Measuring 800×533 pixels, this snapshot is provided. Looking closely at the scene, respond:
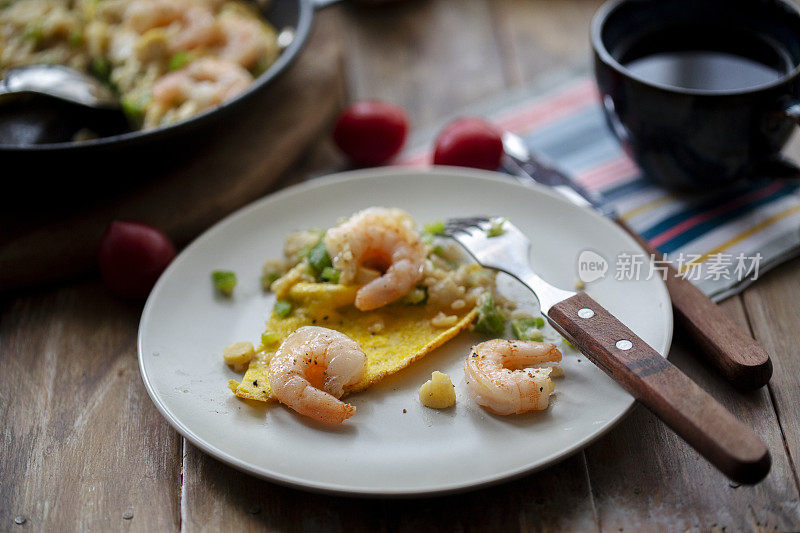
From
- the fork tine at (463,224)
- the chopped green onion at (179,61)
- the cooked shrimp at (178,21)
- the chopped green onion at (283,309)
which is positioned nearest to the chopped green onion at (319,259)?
Answer: the chopped green onion at (283,309)

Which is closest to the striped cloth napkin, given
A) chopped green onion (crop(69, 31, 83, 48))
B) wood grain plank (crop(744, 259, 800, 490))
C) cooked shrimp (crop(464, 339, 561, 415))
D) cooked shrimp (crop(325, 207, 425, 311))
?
wood grain plank (crop(744, 259, 800, 490))

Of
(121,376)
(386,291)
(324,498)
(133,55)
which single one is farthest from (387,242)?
(133,55)

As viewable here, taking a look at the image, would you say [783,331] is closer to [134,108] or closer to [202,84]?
[202,84]

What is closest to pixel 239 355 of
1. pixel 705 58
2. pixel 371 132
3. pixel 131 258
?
pixel 131 258

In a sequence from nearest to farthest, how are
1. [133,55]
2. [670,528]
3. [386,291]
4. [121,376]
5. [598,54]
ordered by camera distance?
[670,528] < [386,291] < [121,376] < [598,54] < [133,55]

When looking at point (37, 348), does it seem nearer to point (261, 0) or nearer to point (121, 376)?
point (121, 376)

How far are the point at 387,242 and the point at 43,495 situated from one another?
3.13 feet

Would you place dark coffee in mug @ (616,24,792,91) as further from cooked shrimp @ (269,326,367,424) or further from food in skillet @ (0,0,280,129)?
cooked shrimp @ (269,326,367,424)

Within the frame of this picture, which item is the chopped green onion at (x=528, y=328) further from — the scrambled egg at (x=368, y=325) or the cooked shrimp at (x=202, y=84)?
the cooked shrimp at (x=202, y=84)

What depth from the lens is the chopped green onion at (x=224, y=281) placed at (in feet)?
6.64

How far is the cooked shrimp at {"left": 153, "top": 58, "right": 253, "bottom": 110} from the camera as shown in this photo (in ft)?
7.88

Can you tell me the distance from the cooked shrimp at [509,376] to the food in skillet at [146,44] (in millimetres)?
1285

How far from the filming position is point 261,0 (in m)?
2.94

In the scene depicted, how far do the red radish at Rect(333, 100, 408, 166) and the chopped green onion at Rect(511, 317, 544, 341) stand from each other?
1013 millimetres
